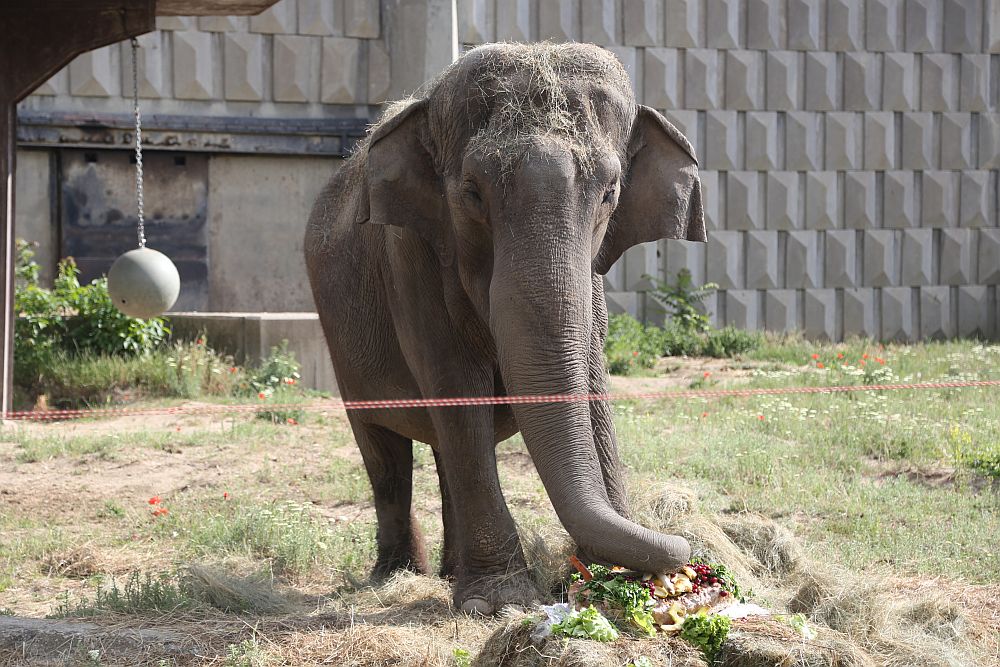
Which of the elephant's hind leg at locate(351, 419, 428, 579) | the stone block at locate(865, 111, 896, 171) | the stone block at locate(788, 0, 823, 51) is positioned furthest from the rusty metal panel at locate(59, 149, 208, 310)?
the stone block at locate(865, 111, 896, 171)

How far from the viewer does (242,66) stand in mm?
14477

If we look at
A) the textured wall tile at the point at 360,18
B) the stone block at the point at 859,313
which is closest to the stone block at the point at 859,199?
the stone block at the point at 859,313

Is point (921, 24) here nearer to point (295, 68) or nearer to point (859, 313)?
point (859, 313)

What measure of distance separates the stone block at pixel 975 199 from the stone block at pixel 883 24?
208cm

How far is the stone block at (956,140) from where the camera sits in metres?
16.7

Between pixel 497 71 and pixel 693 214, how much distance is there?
1178 millimetres

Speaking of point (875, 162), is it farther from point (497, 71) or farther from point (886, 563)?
point (497, 71)

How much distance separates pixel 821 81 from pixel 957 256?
3.14m

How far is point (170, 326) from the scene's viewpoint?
1312cm

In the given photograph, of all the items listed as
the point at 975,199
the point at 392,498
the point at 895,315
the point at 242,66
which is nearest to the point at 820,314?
the point at 895,315

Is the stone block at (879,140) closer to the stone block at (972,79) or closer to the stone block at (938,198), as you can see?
the stone block at (938,198)

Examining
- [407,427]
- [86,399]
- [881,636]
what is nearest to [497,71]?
[407,427]

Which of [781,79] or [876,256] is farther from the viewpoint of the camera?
[876,256]

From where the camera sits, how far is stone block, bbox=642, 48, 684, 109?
15453mm
